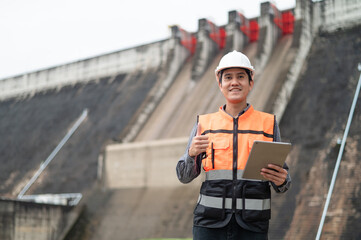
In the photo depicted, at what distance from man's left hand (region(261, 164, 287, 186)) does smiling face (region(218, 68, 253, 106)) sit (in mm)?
557

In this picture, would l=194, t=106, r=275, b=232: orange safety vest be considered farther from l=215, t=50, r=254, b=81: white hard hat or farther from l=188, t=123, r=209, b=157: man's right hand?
l=215, t=50, r=254, b=81: white hard hat

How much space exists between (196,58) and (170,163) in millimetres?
7072

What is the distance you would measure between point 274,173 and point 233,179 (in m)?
0.26

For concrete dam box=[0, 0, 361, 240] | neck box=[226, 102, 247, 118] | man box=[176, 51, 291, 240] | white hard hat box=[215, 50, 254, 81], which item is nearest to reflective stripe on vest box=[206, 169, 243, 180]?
man box=[176, 51, 291, 240]

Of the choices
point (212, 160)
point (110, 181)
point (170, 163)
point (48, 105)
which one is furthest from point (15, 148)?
point (212, 160)

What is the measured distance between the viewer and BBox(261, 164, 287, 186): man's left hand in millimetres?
3219

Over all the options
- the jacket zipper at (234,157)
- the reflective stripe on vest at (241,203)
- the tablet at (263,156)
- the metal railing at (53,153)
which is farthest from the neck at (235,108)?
the metal railing at (53,153)

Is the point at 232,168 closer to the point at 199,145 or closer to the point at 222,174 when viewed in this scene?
the point at 222,174

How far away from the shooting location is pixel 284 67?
57.7 ft

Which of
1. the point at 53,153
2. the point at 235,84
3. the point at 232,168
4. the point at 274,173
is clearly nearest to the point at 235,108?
the point at 235,84

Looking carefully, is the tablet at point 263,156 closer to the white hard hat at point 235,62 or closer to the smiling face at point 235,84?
the smiling face at point 235,84

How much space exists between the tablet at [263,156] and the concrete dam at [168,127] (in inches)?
347

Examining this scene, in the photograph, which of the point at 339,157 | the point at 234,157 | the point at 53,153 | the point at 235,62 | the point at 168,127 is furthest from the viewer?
the point at 53,153

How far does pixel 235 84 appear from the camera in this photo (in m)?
3.54
